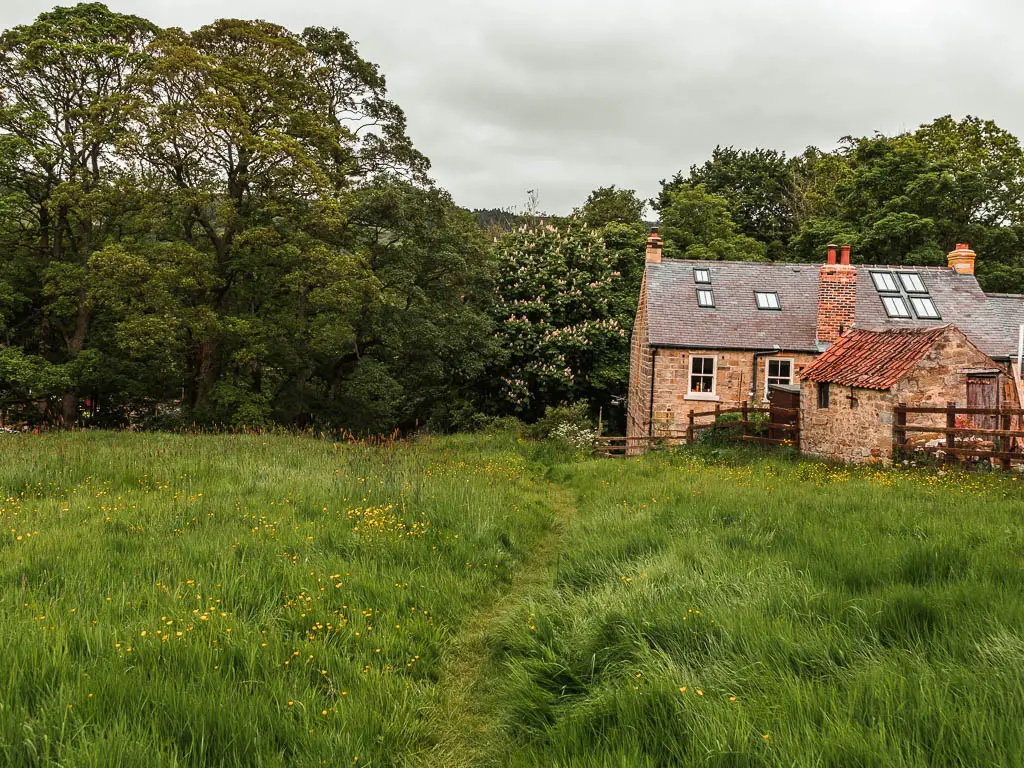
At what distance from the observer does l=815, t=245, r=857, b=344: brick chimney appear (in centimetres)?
2166

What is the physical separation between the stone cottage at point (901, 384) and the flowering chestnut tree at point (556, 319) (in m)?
13.5

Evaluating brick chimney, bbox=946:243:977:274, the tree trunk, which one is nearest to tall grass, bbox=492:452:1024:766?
the tree trunk

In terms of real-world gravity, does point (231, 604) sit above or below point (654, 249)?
below

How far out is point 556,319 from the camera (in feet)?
95.3

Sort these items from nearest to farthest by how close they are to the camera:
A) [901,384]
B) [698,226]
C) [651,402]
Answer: [901,384]
[651,402]
[698,226]

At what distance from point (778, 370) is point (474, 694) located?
21.6m

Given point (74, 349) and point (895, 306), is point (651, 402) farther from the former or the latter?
point (74, 349)

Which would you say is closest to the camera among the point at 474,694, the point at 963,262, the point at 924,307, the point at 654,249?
the point at 474,694

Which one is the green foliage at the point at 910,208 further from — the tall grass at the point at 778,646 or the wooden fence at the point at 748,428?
the tall grass at the point at 778,646

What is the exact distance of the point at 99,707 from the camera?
340cm

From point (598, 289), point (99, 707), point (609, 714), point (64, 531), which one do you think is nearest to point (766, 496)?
point (609, 714)

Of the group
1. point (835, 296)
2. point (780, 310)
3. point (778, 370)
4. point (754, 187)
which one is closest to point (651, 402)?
point (778, 370)

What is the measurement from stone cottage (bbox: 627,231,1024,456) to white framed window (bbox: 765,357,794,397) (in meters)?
0.04

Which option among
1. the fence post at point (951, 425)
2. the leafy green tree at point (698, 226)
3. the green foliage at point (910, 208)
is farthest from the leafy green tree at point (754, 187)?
the fence post at point (951, 425)
